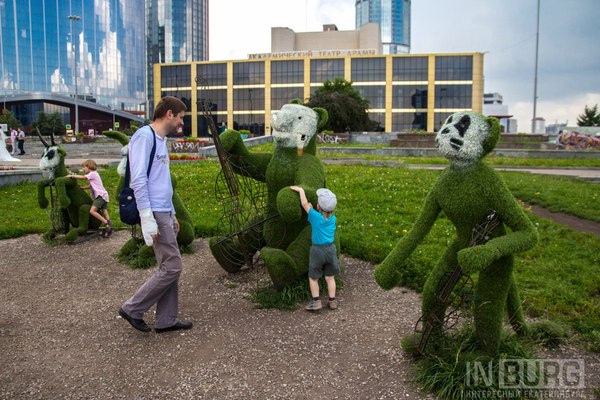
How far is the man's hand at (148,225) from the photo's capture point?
4598mm

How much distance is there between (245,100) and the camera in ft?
225

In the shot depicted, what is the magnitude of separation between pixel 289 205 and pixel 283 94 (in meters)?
64.2

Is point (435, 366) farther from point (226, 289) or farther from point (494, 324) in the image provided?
point (226, 289)

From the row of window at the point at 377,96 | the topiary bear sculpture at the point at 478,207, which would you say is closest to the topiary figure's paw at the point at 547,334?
the topiary bear sculpture at the point at 478,207

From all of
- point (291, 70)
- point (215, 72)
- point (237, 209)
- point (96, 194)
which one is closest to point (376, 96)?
point (291, 70)

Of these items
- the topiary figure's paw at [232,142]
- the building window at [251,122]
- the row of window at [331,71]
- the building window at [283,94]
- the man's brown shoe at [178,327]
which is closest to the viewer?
the man's brown shoe at [178,327]

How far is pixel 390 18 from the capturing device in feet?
577

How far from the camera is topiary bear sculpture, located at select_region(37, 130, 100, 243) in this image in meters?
8.61

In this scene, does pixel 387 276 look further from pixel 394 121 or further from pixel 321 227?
pixel 394 121

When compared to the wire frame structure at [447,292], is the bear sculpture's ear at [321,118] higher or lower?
higher

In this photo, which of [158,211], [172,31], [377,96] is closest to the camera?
[158,211]

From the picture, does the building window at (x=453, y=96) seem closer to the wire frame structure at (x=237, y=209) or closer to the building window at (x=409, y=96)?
the building window at (x=409, y=96)

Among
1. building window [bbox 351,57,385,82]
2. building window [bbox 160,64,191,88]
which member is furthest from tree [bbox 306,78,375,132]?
building window [bbox 160,64,191,88]

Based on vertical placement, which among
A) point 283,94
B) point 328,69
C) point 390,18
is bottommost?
point 283,94
